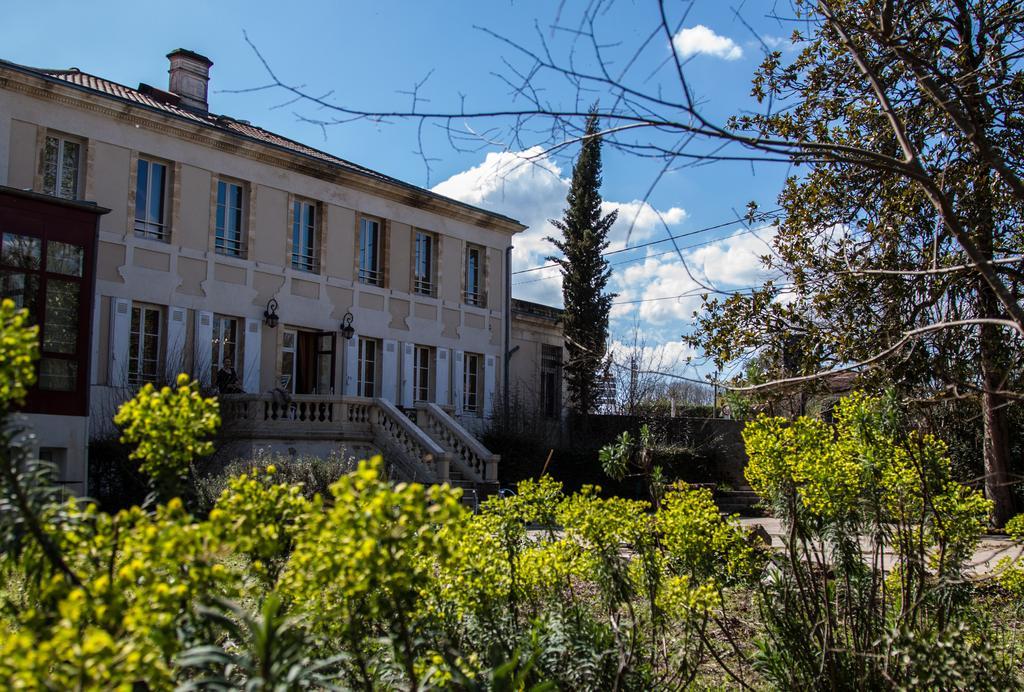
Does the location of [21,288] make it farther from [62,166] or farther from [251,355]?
[251,355]

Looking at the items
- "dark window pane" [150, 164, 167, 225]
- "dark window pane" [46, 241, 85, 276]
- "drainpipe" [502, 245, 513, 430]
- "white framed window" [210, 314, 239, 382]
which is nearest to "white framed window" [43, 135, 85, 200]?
"dark window pane" [150, 164, 167, 225]

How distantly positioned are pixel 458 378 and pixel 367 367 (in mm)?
3323

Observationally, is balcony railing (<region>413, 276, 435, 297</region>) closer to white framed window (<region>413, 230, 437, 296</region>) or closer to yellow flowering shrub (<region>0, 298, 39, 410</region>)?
white framed window (<region>413, 230, 437, 296</region>)

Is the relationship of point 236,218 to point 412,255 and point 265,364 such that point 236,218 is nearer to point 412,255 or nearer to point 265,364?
point 265,364

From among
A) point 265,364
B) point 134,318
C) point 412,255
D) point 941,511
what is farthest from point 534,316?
point 941,511

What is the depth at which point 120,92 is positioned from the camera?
22.3 m

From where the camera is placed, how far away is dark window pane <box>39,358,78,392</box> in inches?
661

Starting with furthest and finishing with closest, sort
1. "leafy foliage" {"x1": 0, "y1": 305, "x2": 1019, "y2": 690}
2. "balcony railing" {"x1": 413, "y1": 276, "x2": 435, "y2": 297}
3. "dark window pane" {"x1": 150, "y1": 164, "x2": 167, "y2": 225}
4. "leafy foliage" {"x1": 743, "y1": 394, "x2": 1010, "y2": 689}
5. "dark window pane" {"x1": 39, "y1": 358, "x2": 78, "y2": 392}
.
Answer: "balcony railing" {"x1": 413, "y1": 276, "x2": 435, "y2": 297} < "dark window pane" {"x1": 150, "y1": 164, "x2": 167, "y2": 225} < "dark window pane" {"x1": 39, "y1": 358, "x2": 78, "y2": 392} < "leafy foliage" {"x1": 743, "y1": 394, "x2": 1010, "y2": 689} < "leafy foliage" {"x1": 0, "y1": 305, "x2": 1019, "y2": 690}

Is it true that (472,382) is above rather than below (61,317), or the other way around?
below

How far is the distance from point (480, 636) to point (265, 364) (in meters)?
19.8

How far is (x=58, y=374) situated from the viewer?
669 inches

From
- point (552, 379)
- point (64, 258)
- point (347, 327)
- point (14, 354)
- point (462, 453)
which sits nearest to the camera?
point (14, 354)

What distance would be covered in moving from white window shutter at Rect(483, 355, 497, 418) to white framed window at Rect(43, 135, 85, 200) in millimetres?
13595

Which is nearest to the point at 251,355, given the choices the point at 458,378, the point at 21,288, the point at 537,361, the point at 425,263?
→ the point at 21,288
